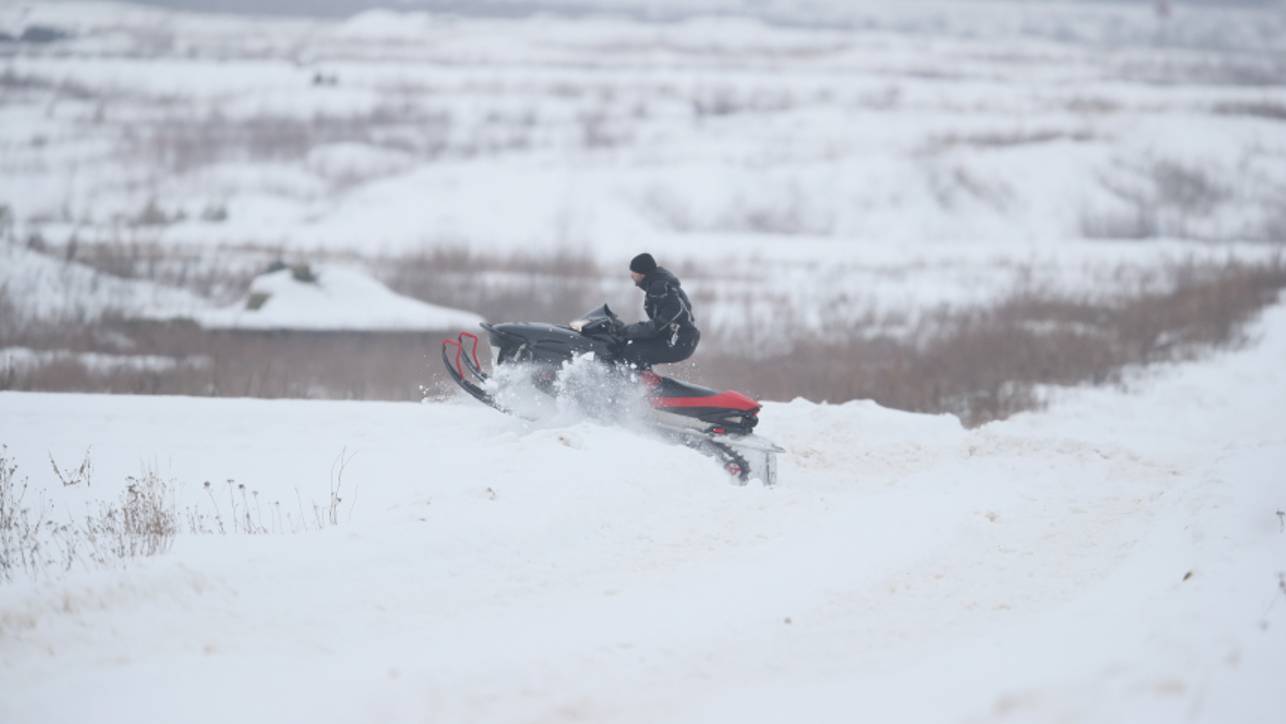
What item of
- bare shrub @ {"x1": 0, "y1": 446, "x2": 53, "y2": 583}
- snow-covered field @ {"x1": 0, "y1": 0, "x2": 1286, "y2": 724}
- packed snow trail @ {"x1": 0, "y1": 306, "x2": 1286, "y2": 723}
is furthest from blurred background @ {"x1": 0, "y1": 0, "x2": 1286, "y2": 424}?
bare shrub @ {"x1": 0, "y1": 446, "x2": 53, "y2": 583}

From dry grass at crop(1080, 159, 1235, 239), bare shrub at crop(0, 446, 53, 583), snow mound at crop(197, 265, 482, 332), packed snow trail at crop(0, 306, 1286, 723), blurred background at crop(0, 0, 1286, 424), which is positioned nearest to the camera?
packed snow trail at crop(0, 306, 1286, 723)

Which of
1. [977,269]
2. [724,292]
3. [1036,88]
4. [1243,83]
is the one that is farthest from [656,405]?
[1243,83]

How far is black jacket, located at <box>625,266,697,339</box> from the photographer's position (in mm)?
9781

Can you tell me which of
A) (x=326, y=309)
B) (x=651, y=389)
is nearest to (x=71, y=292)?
(x=326, y=309)

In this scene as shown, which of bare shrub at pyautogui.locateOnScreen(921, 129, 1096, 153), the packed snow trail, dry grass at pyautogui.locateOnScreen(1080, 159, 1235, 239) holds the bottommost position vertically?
the packed snow trail

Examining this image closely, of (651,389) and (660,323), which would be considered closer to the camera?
(660,323)

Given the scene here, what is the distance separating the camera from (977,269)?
35.1m

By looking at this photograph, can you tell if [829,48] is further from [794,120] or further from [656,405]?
[656,405]

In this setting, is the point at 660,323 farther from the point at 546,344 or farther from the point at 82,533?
the point at 82,533

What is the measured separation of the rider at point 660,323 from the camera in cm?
979

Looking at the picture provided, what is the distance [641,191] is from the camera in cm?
4672

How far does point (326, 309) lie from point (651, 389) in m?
15.5

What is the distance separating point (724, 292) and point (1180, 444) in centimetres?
1790

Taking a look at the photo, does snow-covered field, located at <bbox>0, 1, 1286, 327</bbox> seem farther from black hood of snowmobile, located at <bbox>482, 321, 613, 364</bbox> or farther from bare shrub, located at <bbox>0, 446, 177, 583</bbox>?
bare shrub, located at <bbox>0, 446, 177, 583</bbox>
